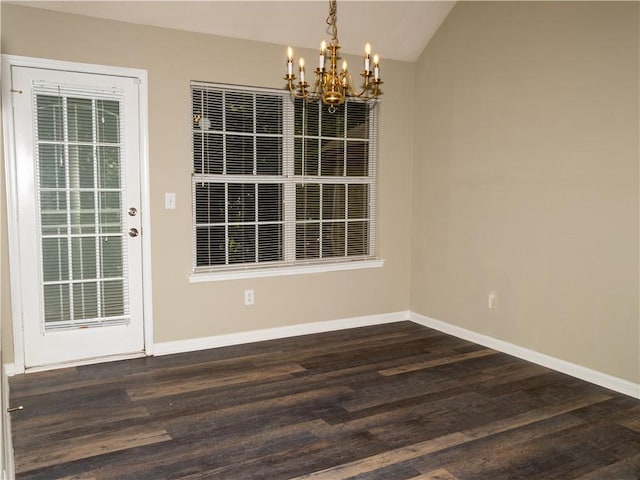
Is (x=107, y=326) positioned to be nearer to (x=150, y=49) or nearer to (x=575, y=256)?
(x=150, y=49)

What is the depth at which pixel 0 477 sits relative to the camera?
28.2 inches

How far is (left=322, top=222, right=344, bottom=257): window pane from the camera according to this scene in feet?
15.0

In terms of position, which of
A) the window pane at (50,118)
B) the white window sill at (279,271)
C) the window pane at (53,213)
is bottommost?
the white window sill at (279,271)

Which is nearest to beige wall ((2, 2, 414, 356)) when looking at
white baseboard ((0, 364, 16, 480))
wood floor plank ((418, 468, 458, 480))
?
wood floor plank ((418, 468, 458, 480))

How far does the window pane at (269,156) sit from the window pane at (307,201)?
25 cm

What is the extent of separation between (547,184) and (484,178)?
572 millimetres

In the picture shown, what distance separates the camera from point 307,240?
14.7 feet

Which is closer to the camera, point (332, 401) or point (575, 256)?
point (332, 401)

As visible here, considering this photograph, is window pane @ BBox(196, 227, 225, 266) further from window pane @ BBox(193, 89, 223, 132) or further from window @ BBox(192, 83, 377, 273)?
window pane @ BBox(193, 89, 223, 132)

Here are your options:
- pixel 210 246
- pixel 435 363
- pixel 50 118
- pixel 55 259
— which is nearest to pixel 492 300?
pixel 435 363

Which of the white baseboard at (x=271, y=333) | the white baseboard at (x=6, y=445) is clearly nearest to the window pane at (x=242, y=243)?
the white baseboard at (x=271, y=333)

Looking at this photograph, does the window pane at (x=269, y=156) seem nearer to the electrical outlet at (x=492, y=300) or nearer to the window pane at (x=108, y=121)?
the window pane at (x=108, y=121)

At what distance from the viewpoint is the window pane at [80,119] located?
11.6 ft

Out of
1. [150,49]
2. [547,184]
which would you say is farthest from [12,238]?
[547,184]
